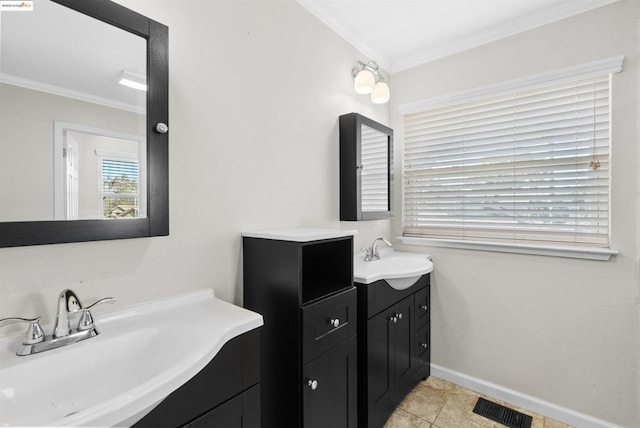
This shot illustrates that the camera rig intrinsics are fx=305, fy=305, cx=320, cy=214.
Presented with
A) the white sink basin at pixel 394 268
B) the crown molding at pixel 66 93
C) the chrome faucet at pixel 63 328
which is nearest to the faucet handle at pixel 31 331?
the chrome faucet at pixel 63 328

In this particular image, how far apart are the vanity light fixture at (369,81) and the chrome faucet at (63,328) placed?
182 centimetres

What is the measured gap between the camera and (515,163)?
6.76 feet

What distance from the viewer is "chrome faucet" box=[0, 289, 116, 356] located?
32.7 inches

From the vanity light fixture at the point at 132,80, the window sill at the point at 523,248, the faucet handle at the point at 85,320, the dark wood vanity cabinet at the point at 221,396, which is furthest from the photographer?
the window sill at the point at 523,248

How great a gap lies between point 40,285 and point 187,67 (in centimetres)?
93

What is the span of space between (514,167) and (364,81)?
1.17 m

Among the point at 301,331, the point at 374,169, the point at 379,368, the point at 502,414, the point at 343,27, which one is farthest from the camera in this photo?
the point at 374,169

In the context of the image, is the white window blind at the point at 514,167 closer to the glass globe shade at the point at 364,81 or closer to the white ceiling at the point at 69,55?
the glass globe shade at the point at 364,81

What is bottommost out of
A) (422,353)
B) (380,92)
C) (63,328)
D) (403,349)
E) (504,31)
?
(422,353)

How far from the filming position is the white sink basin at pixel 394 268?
1.67m

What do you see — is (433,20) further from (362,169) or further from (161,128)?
(161,128)

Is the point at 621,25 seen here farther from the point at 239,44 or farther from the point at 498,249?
the point at 239,44

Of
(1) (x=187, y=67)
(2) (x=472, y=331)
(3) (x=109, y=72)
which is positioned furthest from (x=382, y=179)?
(3) (x=109, y=72)

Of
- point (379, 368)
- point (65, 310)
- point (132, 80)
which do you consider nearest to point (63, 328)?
point (65, 310)
